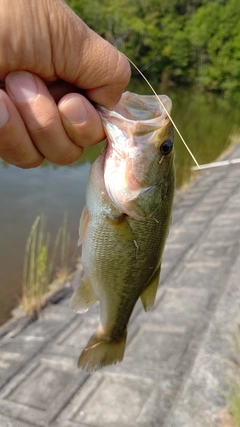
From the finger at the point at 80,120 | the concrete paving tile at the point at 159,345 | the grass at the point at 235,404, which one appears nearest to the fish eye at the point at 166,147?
the finger at the point at 80,120

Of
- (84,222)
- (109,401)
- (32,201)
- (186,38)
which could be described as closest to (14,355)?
(109,401)

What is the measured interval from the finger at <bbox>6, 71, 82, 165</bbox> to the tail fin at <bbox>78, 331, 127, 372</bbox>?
0.92 metres

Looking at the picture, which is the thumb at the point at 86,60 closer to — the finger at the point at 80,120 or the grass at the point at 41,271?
the finger at the point at 80,120

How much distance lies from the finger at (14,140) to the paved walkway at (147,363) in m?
2.14

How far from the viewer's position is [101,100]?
5.08 ft

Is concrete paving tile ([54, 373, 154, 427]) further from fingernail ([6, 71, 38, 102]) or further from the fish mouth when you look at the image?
fingernail ([6, 71, 38, 102])

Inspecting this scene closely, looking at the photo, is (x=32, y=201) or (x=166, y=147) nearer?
(x=166, y=147)

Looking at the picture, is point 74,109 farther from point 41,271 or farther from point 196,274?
point 41,271

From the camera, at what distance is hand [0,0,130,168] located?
134cm

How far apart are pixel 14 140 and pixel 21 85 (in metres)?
0.20

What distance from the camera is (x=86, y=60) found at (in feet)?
4.73

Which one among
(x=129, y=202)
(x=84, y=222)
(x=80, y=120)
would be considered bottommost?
(x=84, y=222)

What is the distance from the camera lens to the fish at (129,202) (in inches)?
62.7

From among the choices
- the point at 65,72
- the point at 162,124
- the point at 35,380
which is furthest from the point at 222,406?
the point at 65,72
